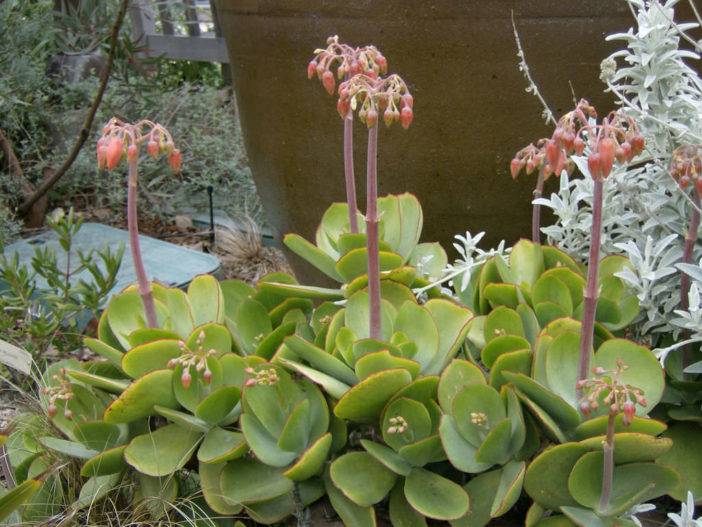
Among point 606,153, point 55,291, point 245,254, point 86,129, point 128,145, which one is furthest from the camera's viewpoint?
point 245,254

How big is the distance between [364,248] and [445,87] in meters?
0.62

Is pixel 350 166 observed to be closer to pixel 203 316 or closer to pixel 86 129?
pixel 203 316

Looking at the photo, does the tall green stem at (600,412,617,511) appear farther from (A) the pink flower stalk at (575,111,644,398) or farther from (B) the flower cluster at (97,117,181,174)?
(B) the flower cluster at (97,117,181,174)

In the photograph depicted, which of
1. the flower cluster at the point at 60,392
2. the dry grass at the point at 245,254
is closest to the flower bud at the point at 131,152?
the flower cluster at the point at 60,392

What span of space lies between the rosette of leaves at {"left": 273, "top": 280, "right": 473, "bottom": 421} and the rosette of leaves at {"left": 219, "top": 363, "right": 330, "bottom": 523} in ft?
0.14

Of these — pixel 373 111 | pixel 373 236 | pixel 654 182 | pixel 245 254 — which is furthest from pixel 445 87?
pixel 245 254

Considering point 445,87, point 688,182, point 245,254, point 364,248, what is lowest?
point 245,254

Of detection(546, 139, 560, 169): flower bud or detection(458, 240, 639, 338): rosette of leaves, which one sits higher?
detection(546, 139, 560, 169): flower bud

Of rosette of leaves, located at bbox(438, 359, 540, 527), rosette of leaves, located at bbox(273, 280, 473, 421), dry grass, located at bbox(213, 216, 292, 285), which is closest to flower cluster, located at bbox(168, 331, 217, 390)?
rosette of leaves, located at bbox(273, 280, 473, 421)

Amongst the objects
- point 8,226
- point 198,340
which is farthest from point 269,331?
point 8,226

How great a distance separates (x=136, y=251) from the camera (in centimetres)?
114

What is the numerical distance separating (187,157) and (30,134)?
0.85 meters

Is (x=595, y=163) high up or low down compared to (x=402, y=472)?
up

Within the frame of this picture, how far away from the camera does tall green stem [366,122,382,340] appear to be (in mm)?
1074
